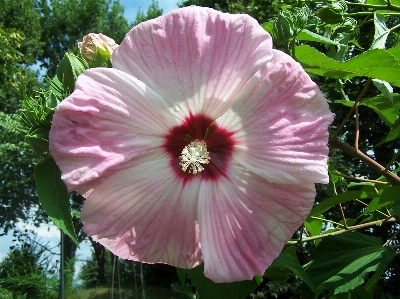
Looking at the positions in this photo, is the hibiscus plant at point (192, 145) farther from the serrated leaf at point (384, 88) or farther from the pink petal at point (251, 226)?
the serrated leaf at point (384, 88)

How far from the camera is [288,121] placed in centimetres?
58

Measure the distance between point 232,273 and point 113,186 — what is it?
0.59 feet

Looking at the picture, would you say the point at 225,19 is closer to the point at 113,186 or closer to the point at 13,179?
the point at 113,186

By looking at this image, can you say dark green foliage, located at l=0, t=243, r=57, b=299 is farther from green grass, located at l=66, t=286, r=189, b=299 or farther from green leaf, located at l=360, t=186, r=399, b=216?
green leaf, located at l=360, t=186, r=399, b=216

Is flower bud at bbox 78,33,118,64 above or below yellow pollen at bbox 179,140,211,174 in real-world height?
above

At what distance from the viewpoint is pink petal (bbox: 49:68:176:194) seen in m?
0.56

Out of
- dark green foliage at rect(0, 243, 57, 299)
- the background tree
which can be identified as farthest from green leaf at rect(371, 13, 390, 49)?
the background tree

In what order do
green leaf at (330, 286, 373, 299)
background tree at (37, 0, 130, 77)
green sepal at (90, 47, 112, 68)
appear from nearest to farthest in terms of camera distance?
green sepal at (90, 47, 112, 68)
green leaf at (330, 286, 373, 299)
background tree at (37, 0, 130, 77)

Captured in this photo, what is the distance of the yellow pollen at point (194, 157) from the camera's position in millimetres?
652

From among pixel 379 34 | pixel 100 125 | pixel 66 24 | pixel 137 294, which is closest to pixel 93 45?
pixel 100 125

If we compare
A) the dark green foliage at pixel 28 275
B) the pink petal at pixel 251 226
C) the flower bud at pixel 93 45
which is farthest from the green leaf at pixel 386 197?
the dark green foliage at pixel 28 275

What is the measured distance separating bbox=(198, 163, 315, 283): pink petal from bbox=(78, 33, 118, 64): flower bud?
28cm

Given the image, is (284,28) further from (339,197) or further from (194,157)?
(339,197)

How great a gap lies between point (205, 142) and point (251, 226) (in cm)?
14
